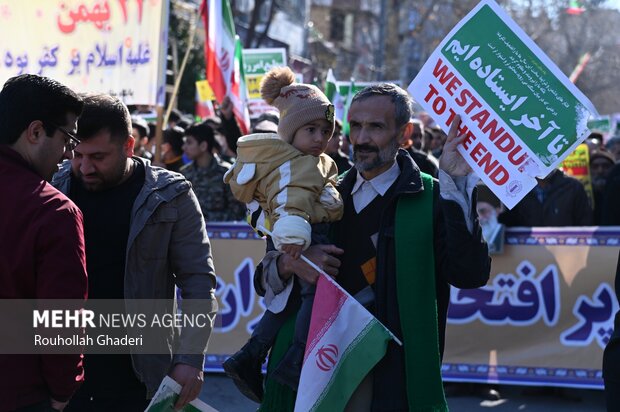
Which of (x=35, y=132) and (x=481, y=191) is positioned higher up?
(x=35, y=132)

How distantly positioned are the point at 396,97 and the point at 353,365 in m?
1.07

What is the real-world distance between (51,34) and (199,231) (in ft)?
18.9

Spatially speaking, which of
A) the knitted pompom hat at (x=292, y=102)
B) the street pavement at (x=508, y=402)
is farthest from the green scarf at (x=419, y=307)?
the street pavement at (x=508, y=402)

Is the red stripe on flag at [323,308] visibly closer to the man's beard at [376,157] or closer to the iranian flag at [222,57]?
the man's beard at [376,157]

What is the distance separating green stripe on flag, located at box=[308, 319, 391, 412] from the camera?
12.3ft

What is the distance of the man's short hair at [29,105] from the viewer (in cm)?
344

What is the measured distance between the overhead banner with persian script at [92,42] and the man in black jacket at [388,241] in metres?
5.47

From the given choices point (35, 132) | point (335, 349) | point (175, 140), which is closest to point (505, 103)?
point (335, 349)

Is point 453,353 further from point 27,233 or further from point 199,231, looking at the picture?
point 27,233

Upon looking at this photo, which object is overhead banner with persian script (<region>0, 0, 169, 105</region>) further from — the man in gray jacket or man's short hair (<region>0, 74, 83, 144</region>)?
man's short hair (<region>0, 74, 83, 144</region>)

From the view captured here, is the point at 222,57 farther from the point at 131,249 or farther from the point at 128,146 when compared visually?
the point at 131,249

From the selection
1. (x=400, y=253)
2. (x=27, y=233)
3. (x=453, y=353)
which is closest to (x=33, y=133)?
(x=27, y=233)

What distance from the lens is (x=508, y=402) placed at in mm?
8211

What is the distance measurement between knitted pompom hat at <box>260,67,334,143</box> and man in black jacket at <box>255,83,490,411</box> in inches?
7.0
